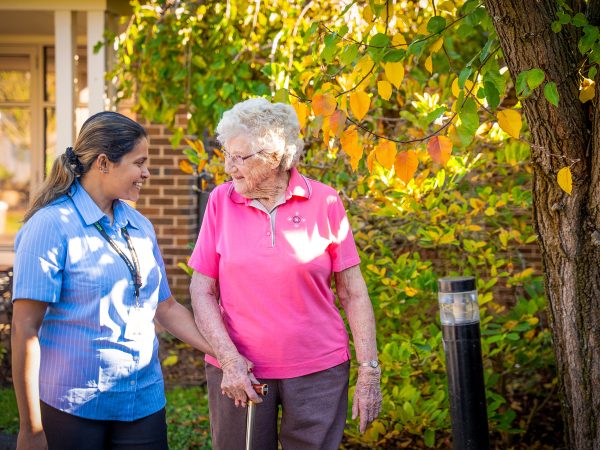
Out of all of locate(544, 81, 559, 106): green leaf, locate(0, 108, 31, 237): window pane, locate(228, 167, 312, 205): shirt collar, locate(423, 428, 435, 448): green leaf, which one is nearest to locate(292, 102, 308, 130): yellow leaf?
locate(228, 167, 312, 205): shirt collar

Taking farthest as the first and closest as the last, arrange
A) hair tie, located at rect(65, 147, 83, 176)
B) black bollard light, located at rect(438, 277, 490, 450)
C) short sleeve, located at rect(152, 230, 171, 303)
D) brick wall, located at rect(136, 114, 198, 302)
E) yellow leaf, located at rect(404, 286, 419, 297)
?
brick wall, located at rect(136, 114, 198, 302) < yellow leaf, located at rect(404, 286, 419, 297) < black bollard light, located at rect(438, 277, 490, 450) < short sleeve, located at rect(152, 230, 171, 303) < hair tie, located at rect(65, 147, 83, 176)

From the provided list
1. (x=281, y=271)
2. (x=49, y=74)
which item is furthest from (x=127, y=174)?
(x=49, y=74)

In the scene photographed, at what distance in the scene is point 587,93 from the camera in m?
3.22

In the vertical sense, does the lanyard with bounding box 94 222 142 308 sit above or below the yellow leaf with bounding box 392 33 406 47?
below

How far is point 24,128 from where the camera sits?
10.1 meters

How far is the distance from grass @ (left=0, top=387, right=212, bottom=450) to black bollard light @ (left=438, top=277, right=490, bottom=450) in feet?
7.26

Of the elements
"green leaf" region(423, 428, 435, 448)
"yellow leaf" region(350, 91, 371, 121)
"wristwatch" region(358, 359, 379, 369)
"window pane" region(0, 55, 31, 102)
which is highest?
"window pane" region(0, 55, 31, 102)

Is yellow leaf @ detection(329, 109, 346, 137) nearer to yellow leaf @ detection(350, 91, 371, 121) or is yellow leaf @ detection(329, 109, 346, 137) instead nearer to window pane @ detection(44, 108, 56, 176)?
yellow leaf @ detection(350, 91, 371, 121)

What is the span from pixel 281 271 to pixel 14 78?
23.9 feet

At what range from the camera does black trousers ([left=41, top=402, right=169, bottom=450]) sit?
2.70 meters

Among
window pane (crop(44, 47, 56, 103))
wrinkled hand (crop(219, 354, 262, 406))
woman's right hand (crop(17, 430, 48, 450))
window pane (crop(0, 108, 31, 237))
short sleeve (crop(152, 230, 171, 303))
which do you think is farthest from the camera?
window pane (crop(0, 108, 31, 237))

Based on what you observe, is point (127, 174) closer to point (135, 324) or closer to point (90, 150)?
point (90, 150)

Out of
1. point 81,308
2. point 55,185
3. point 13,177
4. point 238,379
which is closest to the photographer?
point 81,308

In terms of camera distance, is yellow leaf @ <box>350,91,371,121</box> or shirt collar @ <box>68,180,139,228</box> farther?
yellow leaf @ <box>350,91,371,121</box>
